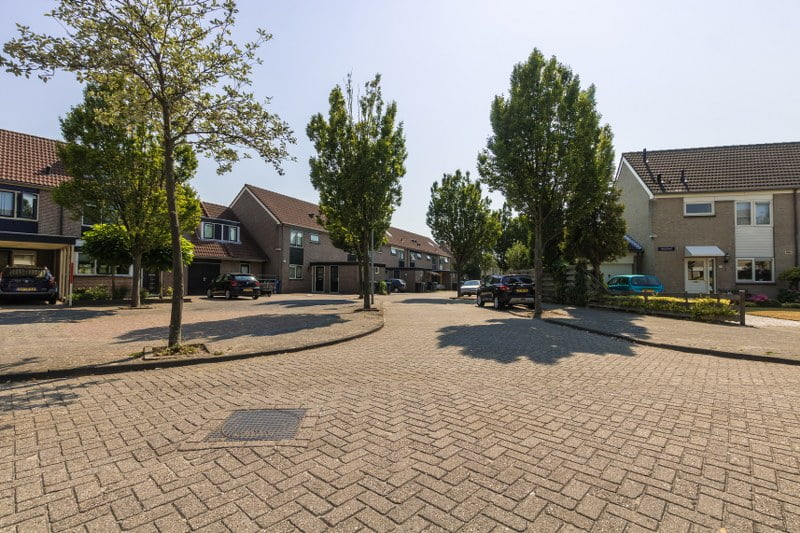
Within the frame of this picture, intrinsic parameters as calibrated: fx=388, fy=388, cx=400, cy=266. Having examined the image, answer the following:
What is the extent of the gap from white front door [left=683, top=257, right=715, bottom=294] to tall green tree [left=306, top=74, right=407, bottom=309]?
743 inches

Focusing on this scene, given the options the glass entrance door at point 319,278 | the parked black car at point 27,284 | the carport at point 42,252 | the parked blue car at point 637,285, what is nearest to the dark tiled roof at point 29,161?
the carport at point 42,252

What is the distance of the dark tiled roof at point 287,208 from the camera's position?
36.4m

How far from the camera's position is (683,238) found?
23703mm

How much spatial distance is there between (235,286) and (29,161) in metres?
13.5

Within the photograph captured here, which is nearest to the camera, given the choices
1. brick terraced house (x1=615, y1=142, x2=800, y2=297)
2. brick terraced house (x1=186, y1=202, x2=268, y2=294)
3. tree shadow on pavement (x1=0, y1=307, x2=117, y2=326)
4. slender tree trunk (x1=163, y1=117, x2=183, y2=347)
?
slender tree trunk (x1=163, y1=117, x2=183, y2=347)

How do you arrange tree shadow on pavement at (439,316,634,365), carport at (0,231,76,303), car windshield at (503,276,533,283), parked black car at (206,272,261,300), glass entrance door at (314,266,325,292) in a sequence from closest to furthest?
tree shadow on pavement at (439,316,634,365), car windshield at (503,276,533,283), carport at (0,231,76,303), parked black car at (206,272,261,300), glass entrance door at (314,266,325,292)

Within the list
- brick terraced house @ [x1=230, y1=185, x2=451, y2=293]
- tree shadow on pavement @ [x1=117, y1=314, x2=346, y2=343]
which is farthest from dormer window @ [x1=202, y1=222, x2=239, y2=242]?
tree shadow on pavement @ [x1=117, y1=314, x2=346, y2=343]

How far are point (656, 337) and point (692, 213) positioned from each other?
61.0ft

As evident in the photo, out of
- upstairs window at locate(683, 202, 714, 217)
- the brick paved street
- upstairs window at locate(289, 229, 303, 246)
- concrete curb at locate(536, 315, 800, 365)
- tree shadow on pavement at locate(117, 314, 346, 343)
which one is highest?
upstairs window at locate(683, 202, 714, 217)

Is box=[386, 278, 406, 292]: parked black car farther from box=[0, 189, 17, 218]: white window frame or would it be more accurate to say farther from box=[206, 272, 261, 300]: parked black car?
box=[0, 189, 17, 218]: white window frame

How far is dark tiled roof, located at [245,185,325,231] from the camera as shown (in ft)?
119

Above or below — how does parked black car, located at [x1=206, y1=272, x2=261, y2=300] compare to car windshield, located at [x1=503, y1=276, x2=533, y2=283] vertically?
below

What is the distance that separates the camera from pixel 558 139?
617 inches

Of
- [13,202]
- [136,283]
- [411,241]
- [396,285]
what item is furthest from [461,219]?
[13,202]
